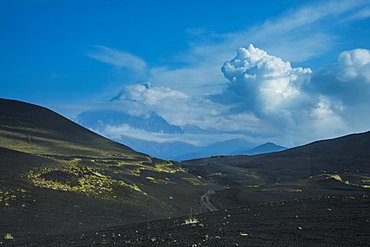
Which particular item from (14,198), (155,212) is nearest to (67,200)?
(14,198)

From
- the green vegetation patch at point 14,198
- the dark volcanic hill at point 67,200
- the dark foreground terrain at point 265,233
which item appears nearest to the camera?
the dark foreground terrain at point 265,233

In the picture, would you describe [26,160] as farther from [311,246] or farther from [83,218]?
[311,246]

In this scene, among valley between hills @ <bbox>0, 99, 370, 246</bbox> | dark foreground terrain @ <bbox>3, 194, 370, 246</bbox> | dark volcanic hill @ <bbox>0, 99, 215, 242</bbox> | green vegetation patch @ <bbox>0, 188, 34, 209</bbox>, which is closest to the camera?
dark foreground terrain @ <bbox>3, 194, 370, 246</bbox>

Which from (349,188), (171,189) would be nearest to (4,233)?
(171,189)

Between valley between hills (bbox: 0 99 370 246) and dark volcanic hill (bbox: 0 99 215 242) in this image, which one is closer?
valley between hills (bbox: 0 99 370 246)

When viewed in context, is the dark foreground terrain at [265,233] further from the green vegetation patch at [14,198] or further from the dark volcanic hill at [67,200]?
the green vegetation patch at [14,198]

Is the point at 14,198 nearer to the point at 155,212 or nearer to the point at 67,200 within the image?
the point at 67,200

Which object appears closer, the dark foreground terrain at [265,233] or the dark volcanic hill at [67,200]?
the dark foreground terrain at [265,233]

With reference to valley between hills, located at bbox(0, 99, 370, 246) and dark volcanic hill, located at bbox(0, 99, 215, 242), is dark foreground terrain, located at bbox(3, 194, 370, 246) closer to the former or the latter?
valley between hills, located at bbox(0, 99, 370, 246)

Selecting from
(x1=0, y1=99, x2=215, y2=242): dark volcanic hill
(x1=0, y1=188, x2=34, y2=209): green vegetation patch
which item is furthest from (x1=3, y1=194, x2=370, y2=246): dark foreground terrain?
(x1=0, y1=188, x2=34, y2=209): green vegetation patch

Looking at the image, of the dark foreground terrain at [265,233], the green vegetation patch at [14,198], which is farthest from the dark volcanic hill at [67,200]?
the dark foreground terrain at [265,233]

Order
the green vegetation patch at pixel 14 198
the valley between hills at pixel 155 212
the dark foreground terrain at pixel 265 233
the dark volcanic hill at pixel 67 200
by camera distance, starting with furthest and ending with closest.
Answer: the green vegetation patch at pixel 14 198
the dark volcanic hill at pixel 67 200
the valley between hills at pixel 155 212
the dark foreground terrain at pixel 265 233

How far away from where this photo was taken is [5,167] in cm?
3169

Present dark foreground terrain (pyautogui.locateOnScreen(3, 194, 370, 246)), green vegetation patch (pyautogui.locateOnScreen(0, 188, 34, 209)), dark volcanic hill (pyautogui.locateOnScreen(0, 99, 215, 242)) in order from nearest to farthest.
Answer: dark foreground terrain (pyautogui.locateOnScreen(3, 194, 370, 246)), dark volcanic hill (pyautogui.locateOnScreen(0, 99, 215, 242)), green vegetation patch (pyautogui.locateOnScreen(0, 188, 34, 209))
